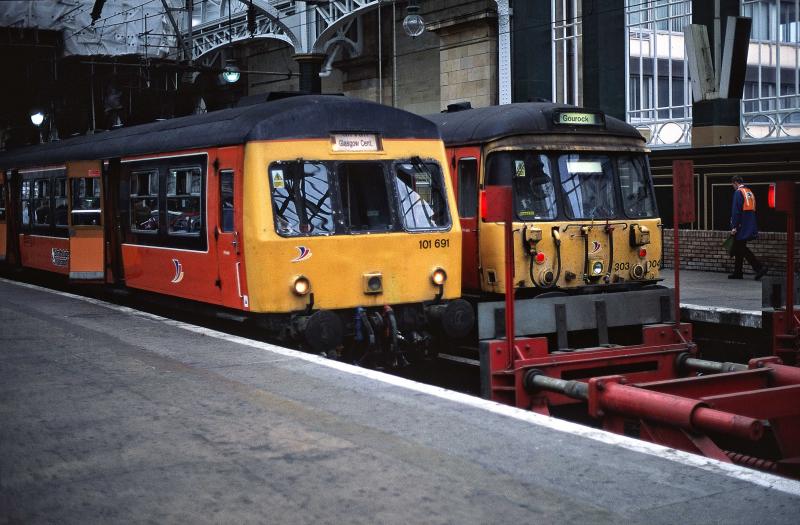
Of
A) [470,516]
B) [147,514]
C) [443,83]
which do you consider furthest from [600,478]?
[443,83]

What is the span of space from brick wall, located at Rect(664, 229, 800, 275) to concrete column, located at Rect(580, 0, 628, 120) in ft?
11.4

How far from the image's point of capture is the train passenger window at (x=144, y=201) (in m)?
13.8

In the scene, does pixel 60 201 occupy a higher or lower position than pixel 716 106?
lower

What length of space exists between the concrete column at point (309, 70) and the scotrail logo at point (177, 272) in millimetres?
15833

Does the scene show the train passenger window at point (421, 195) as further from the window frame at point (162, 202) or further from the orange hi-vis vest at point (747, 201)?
the orange hi-vis vest at point (747, 201)

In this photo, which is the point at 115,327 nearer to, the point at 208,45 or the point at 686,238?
the point at 686,238

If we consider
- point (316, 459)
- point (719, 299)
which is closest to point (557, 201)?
point (719, 299)

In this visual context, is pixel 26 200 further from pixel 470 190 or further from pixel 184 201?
pixel 470 190

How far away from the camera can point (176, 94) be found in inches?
1457

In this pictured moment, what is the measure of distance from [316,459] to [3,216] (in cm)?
1722

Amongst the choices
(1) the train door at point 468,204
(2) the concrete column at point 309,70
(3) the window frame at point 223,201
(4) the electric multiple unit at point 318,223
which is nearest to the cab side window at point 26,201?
(4) the electric multiple unit at point 318,223

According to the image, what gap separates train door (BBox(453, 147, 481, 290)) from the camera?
12.8 m

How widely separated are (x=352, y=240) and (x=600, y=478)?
5.79 meters

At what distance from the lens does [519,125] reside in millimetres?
12391
